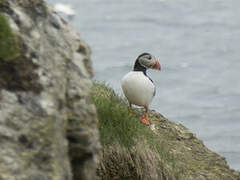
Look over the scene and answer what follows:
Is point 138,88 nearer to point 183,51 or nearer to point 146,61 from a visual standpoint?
point 146,61

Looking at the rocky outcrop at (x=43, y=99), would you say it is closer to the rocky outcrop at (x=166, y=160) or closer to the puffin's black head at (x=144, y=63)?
the rocky outcrop at (x=166, y=160)

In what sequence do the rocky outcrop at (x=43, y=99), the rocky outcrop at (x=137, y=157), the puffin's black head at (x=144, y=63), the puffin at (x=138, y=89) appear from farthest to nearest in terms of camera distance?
the puffin's black head at (x=144, y=63) < the puffin at (x=138, y=89) < the rocky outcrop at (x=137, y=157) < the rocky outcrop at (x=43, y=99)

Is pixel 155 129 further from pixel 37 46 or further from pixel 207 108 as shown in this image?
pixel 207 108

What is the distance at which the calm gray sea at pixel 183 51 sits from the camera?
22.7 metres

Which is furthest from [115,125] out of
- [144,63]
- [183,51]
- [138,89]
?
[183,51]

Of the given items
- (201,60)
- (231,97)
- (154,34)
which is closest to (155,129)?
(231,97)

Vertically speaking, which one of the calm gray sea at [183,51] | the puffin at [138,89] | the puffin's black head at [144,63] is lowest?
the puffin at [138,89]

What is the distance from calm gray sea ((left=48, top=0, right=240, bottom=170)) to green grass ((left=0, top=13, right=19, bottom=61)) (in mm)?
14685

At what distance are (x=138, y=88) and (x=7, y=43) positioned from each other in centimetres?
498

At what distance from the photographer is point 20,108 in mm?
3732

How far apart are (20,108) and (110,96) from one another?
460cm

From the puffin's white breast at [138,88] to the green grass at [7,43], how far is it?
4856mm

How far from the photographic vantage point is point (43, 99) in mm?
3793

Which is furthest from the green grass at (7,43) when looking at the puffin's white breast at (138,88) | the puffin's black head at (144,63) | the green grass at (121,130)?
the puffin's black head at (144,63)
